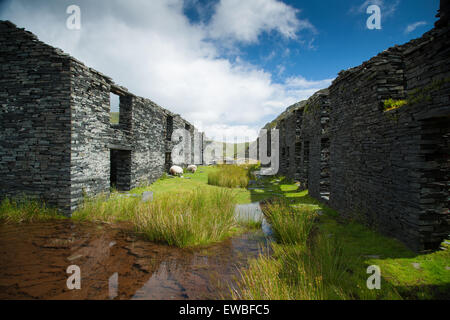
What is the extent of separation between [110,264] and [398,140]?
18.6ft

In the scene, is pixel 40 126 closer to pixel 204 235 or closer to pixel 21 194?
pixel 21 194


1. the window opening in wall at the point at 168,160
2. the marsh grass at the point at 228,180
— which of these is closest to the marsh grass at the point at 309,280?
the marsh grass at the point at 228,180

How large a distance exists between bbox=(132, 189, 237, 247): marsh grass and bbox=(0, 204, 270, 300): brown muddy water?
0.20 meters

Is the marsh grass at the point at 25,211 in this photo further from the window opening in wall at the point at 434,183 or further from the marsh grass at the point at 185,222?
the window opening in wall at the point at 434,183

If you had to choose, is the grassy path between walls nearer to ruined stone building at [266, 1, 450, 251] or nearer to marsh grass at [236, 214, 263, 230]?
marsh grass at [236, 214, 263, 230]

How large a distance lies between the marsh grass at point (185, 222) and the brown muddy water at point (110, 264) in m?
0.20

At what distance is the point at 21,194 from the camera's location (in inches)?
237

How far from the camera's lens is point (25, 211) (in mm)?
5449

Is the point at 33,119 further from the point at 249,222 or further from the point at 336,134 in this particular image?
the point at 336,134

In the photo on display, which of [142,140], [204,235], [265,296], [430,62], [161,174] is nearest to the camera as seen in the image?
[265,296]

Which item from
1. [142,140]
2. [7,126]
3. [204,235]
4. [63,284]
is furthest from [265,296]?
[142,140]

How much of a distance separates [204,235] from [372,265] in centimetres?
296

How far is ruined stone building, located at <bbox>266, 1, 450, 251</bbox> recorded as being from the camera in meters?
3.39

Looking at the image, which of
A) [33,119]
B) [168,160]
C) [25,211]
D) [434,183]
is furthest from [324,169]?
[168,160]
